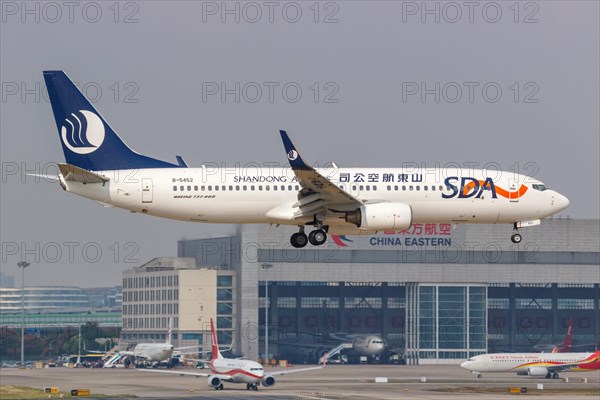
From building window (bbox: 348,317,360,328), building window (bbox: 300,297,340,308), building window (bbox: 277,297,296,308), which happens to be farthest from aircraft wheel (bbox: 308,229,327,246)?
building window (bbox: 300,297,340,308)

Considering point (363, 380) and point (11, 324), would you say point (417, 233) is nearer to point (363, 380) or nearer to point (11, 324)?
point (363, 380)

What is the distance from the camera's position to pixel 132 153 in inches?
2940

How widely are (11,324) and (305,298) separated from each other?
5288 centimetres

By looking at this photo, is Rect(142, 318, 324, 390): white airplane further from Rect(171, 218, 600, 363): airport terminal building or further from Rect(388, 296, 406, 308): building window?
Rect(388, 296, 406, 308): building window

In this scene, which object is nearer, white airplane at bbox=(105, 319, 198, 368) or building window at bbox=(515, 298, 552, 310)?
white airplane at bbox=(105, 319, 198, 368)

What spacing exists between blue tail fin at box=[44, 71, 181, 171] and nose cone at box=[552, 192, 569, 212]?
25.6 m

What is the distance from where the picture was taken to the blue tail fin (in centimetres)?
7419

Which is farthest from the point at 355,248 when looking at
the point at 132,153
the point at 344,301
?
the point at 132,153

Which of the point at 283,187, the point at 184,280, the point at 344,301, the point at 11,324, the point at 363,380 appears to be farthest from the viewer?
the point at 11,324

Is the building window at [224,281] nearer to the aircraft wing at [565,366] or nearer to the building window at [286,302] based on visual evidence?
the building window at [286,302]

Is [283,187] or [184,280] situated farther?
[184,280]

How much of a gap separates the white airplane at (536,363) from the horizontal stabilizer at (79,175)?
77494 millimetres

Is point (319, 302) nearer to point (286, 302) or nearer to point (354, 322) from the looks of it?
point (286, 302)

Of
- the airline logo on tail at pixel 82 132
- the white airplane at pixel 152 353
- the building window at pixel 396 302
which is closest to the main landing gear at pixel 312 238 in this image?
the airline logo on tail at pixel 82 132
